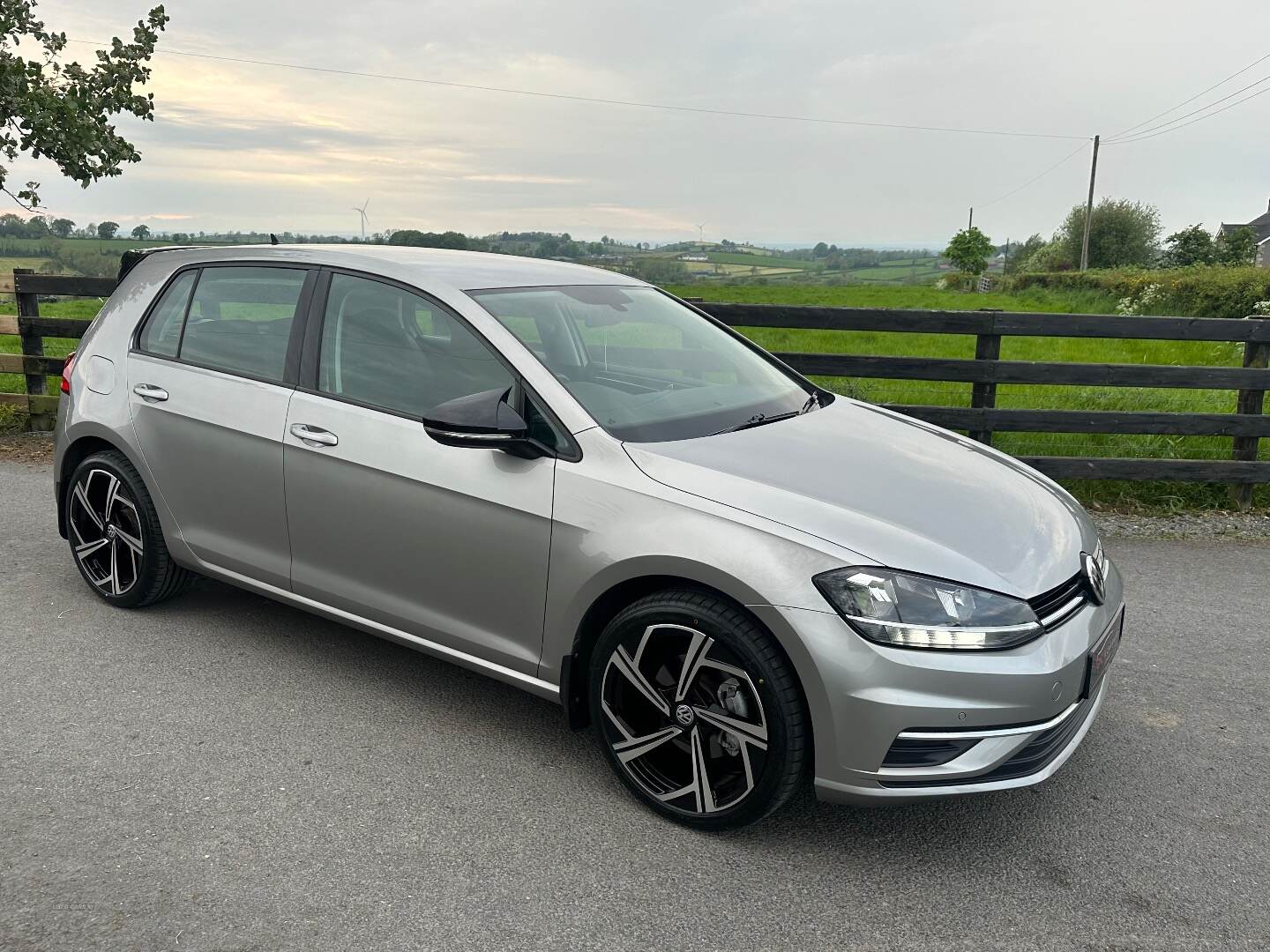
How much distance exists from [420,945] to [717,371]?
237cm

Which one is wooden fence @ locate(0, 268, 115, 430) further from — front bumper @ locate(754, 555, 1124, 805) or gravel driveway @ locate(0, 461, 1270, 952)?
front bumper @ locate(754, 555, 1124, 805)

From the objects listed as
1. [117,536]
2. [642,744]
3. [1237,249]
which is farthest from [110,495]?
[1237,249]

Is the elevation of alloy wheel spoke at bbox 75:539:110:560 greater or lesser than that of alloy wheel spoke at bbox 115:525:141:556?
lesser

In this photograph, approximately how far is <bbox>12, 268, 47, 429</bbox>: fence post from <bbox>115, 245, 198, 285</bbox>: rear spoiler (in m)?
4.61

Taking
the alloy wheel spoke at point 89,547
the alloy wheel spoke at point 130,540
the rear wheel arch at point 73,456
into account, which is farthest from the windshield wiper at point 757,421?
the alloy wheel spoke at point 89,547

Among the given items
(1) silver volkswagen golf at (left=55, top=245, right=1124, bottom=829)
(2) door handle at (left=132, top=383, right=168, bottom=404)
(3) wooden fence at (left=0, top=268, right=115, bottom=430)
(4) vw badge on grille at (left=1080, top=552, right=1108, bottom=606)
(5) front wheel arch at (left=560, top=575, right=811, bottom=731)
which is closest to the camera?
(1) silver volkswagen golf at (left=55, top=245, right=1124, bottom=829)

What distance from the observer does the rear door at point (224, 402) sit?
401 cm

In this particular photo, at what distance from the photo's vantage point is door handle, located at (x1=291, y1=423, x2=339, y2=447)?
12.3ft

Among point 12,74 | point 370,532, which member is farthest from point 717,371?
point 12,74

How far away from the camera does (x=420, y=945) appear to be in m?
2.54

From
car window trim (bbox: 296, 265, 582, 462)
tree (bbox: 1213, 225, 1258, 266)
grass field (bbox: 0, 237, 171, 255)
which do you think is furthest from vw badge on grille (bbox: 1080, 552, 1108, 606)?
tree (bbox: 1213, 225, 1258, 266)

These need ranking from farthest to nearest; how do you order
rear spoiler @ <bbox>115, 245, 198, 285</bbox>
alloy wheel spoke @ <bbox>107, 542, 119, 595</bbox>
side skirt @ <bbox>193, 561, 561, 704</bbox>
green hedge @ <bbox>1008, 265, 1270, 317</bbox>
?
green hedge @ <bbox>1008, 265, 1270, 317</bbox>, rear spoiler @ <bbox>115, 245, 198, 285</bbox>, alloy wheel spoke @ <bbox>107, 542, 119, 595</bbox>, side skirt @ <bbox>193, 561, 561, 704</bbox>

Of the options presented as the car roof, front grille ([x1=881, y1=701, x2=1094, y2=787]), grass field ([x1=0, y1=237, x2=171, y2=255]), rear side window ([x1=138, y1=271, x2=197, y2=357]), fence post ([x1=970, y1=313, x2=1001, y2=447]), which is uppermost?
grass field ([x1=0, y1=237, x2=171, y2=255])

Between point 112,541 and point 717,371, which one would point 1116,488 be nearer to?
point 717,371
